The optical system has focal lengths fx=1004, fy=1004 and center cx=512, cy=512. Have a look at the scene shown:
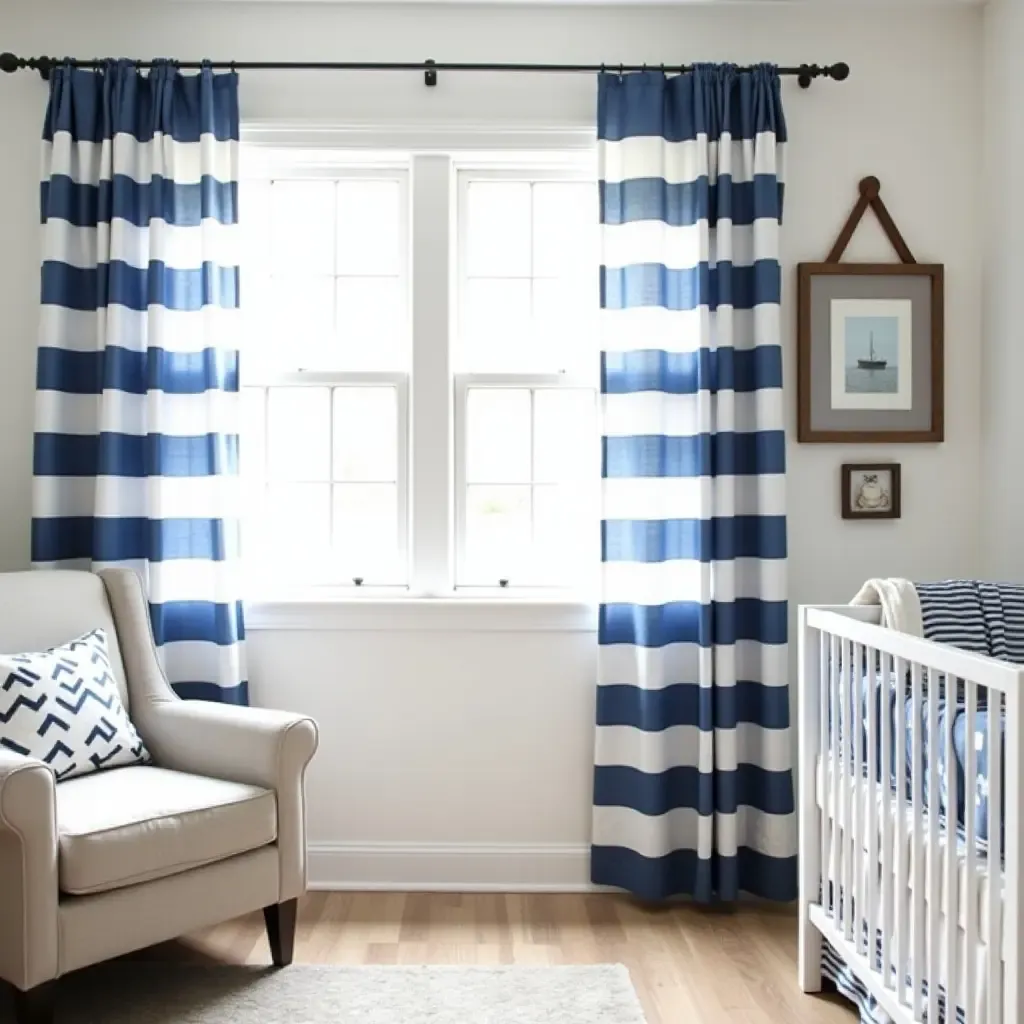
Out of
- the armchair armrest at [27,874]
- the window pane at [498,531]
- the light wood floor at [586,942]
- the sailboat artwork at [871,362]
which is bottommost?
the light wood floor at [586,942]

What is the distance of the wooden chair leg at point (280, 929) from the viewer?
2.40 m

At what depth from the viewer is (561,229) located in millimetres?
3092

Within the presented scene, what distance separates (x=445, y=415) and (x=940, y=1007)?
1.93 metres

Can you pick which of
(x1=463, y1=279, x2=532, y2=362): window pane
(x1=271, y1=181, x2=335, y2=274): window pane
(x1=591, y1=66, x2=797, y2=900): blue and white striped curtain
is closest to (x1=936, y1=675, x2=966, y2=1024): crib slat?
(x1=591, y1=66, x2=797, y2=900): blue and white striped curtain

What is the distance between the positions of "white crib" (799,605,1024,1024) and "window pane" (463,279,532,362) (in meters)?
1.24

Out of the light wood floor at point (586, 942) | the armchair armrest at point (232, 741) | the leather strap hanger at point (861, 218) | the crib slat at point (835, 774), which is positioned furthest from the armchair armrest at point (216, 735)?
the leather strap hanger at point (861, 218)

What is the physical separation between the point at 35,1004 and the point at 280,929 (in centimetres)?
57

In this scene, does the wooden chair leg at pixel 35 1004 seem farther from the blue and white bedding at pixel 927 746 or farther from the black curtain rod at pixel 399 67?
the black curtain rod at pixel 399 67

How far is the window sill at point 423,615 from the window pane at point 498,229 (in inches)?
40.2

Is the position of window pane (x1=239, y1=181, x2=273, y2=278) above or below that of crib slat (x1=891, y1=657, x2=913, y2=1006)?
above

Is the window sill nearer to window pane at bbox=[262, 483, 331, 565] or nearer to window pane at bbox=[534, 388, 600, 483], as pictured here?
window pane at bbox=[262, 483, 331, 565]

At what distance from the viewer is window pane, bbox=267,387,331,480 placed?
10.1ft

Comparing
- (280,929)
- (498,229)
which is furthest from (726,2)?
(280,929)

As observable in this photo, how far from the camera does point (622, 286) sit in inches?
112
